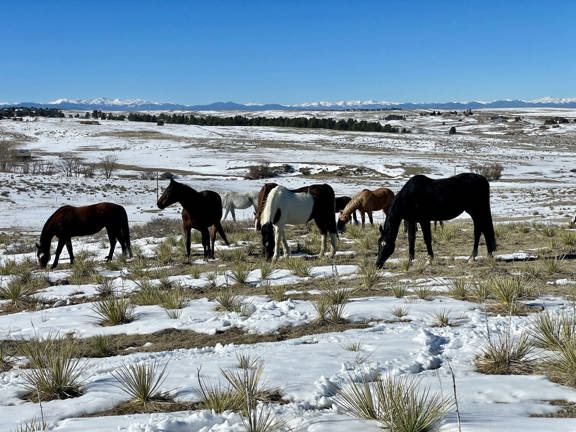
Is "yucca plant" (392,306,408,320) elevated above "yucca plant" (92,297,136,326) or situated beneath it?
elevated above

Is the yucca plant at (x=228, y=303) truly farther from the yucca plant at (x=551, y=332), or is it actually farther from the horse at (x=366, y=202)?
the horse at (x=366, y=202)

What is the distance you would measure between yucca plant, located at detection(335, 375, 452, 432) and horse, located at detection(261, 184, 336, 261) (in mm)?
8284

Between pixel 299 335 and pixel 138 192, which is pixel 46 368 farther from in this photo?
pixel 138 192

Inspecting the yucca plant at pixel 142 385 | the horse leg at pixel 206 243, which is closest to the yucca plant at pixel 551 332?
the yucca plant at pixel 142 385

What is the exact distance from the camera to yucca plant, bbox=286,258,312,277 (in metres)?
9.85

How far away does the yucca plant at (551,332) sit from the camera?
4.56 m

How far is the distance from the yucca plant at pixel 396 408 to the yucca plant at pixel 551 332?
157 cm

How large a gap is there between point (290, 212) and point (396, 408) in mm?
9111

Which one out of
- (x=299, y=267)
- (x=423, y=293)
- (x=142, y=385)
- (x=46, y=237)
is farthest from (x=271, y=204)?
(x=142, y=385)

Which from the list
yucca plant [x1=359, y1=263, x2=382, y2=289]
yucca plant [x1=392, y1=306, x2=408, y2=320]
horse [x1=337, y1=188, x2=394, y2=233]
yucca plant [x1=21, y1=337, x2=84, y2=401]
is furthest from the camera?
horse [x1=337, y1=188, x2=394, y2=233]

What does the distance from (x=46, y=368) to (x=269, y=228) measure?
308 inches

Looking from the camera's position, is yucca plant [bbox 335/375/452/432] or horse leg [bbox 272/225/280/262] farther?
horse leg [bbox 272/225/280/262]

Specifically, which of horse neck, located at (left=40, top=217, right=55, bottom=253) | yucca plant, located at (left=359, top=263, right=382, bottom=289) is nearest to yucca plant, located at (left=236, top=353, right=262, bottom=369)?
yucca plant, located at (left=359, top=263, right=382, bottom=289)

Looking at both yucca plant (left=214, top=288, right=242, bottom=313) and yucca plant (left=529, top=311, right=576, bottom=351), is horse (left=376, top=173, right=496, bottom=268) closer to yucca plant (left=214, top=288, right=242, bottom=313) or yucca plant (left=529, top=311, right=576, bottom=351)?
yucca plant (left=214, top=288, right=242, bottom=313)
